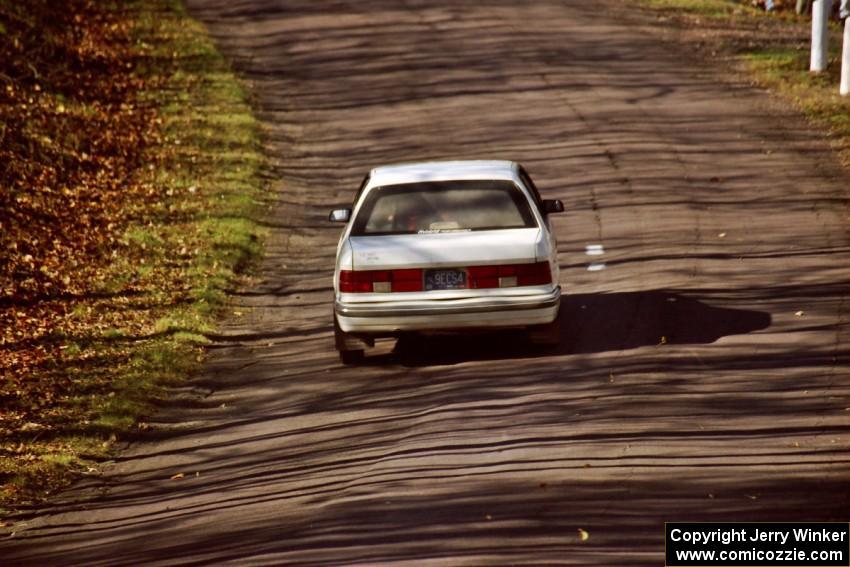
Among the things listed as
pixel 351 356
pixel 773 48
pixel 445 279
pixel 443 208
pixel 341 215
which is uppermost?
pixel 443 208

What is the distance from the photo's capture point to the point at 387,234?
12.5 meters

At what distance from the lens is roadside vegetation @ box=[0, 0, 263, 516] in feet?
41.4

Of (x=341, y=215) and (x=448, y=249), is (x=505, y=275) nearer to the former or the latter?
(x=448, y=249)

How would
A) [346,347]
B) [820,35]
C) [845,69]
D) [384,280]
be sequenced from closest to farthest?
1. [384,280]
2. [346,347]
3. [845,69]
4. [820,35]

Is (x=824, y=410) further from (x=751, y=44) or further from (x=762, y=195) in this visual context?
(x=751, y=44)

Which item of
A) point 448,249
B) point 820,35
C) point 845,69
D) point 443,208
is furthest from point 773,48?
point 448,249

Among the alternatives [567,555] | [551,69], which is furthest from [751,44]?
[567,555]

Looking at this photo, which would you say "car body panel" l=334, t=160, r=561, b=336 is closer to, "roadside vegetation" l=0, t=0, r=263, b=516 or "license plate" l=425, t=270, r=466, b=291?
"license plate" l=425, t=270, r=466, b=291

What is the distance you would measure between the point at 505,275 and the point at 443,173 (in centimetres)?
133

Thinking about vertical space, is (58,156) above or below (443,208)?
below

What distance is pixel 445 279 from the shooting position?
12172 millimetres

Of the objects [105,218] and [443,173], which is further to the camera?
[105,218]

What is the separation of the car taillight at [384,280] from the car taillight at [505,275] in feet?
1.59

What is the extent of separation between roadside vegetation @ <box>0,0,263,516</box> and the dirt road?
0.54 metres
